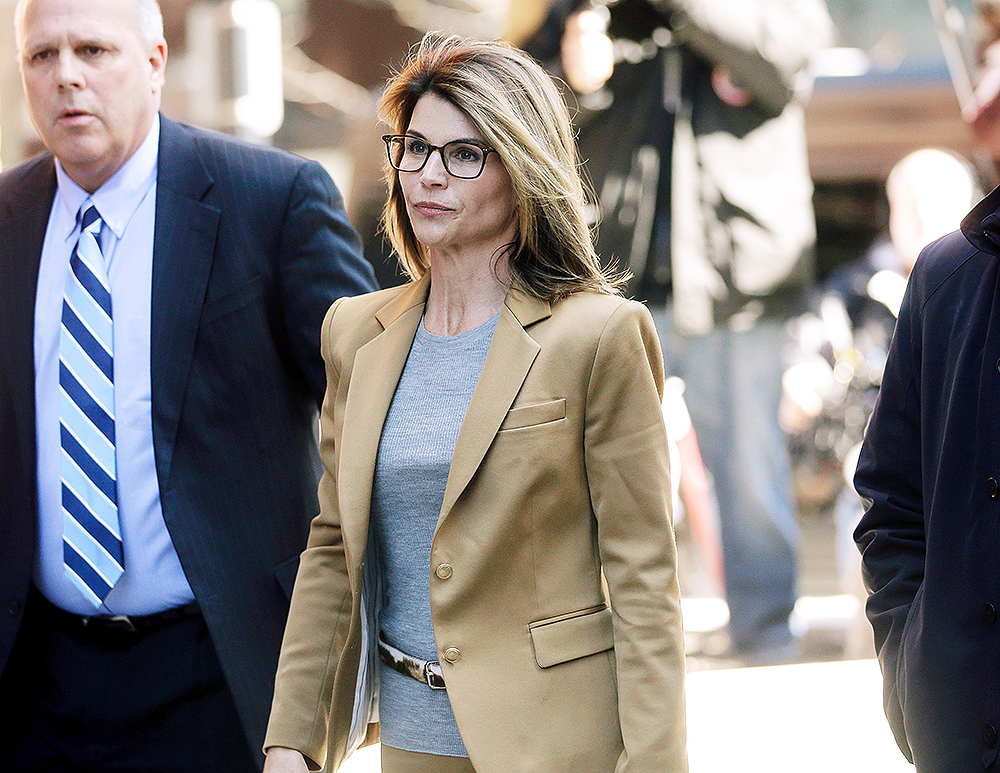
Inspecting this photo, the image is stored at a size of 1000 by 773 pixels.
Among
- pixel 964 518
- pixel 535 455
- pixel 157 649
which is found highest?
pixel 535 455

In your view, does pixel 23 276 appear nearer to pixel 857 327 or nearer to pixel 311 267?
pixel 311 267

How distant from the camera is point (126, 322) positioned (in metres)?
2.29

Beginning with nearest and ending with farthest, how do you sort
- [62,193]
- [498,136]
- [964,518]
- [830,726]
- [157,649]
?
[964,518]
[498,136]
[157,649]
[62,193]
[830,726]

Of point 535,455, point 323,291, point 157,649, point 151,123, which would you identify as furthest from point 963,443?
point 151,123

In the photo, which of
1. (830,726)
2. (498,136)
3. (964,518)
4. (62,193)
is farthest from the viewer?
Result: (830,726)

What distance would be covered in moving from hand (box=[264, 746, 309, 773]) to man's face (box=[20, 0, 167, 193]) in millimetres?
1201

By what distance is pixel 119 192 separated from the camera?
2.36 m

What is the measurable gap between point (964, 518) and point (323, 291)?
1.31m

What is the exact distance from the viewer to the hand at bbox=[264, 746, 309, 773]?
1.87m

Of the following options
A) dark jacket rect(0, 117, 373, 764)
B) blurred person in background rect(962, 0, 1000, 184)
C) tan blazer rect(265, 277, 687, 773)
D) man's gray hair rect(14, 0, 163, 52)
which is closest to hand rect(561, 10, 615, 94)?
blurred person in background rect(962, 0, 1000, 184)

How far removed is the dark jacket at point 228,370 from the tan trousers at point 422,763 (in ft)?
1.79

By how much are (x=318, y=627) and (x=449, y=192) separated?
740 millimetres

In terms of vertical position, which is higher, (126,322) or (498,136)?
(498,136)

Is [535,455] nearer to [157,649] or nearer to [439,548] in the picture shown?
[439,548]
